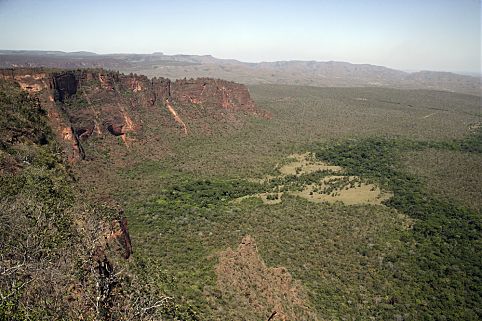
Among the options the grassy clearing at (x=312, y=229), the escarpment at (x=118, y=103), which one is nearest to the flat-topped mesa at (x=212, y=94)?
the escarpment at (x=118, y=103)

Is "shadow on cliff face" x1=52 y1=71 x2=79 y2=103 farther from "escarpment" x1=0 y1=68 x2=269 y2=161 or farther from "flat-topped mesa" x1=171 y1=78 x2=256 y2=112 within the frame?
"flat-topped mesa" x1=171 y1=78 x2=256 y2=112

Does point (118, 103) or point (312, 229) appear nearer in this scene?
point (312, 229)

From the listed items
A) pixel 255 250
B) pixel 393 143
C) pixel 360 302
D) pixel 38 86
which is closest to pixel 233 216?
pixel 255 250

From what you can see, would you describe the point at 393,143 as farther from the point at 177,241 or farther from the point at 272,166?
the point at 177,241

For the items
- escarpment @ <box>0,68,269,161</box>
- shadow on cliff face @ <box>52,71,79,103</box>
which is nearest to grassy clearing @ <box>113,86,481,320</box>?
escarpment @ <box>0,68,269,161</box>

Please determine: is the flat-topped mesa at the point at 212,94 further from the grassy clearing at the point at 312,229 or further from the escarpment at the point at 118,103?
the grassy clearing at the point at 312,229

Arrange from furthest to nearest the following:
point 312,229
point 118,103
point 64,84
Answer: point 118,103
point 64,84
point 312,229

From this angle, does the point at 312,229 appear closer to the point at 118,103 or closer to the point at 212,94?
the point at 118,103

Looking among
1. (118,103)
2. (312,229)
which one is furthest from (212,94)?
(312,229)

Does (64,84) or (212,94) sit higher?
(64,84)
